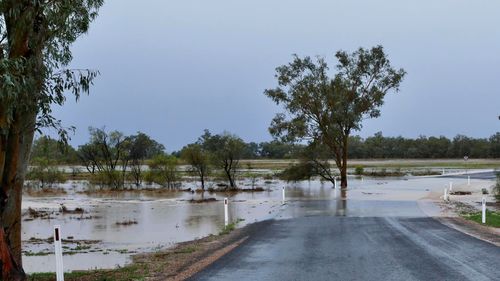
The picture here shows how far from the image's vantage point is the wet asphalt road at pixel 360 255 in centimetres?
1002

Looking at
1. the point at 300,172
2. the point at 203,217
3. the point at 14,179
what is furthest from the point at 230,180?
the point at 14,179

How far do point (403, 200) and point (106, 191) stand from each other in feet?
112

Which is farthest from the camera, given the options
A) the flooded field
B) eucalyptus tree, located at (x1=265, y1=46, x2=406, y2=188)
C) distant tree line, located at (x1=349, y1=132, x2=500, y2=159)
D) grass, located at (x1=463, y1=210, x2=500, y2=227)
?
distant tree line, located at (x1=349, y1=132, x2=500, y2=159)

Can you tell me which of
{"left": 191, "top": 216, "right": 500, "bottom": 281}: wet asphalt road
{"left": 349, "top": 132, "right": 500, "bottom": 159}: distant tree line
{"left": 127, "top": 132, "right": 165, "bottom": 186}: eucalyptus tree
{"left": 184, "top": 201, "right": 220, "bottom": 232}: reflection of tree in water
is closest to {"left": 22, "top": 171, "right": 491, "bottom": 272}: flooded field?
{"left": 184, "top": 201, "right": 220, "bottom": 232}: reflection of tree in water

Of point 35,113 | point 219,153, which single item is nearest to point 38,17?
point 35,113

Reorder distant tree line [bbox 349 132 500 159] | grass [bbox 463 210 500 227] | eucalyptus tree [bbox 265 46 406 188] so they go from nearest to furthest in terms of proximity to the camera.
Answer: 1. grass [bbox 463 210 500 227]
2. eucalyptus tree [bbox 265 46 406 188]
3. distant tree line [bbox 349 132 500 159]

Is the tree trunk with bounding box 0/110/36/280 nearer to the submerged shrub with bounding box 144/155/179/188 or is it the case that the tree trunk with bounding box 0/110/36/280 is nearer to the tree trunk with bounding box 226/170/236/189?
the tree trunk with bounding box 226/170/236/189

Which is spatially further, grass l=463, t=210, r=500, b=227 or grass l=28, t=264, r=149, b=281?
grass l=463, t=210, r=500, b=227

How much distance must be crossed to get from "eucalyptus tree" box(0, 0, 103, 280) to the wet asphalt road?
11.8 feet

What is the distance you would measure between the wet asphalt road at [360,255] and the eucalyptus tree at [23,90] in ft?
11.8

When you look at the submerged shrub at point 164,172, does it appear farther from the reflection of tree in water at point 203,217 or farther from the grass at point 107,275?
the grass at point 107,275

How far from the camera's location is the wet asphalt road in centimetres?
1002

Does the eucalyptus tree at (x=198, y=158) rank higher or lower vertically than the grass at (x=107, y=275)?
higher

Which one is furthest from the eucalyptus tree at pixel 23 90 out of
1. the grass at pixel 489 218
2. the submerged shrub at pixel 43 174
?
the submerged shrub at pixel 43 174
